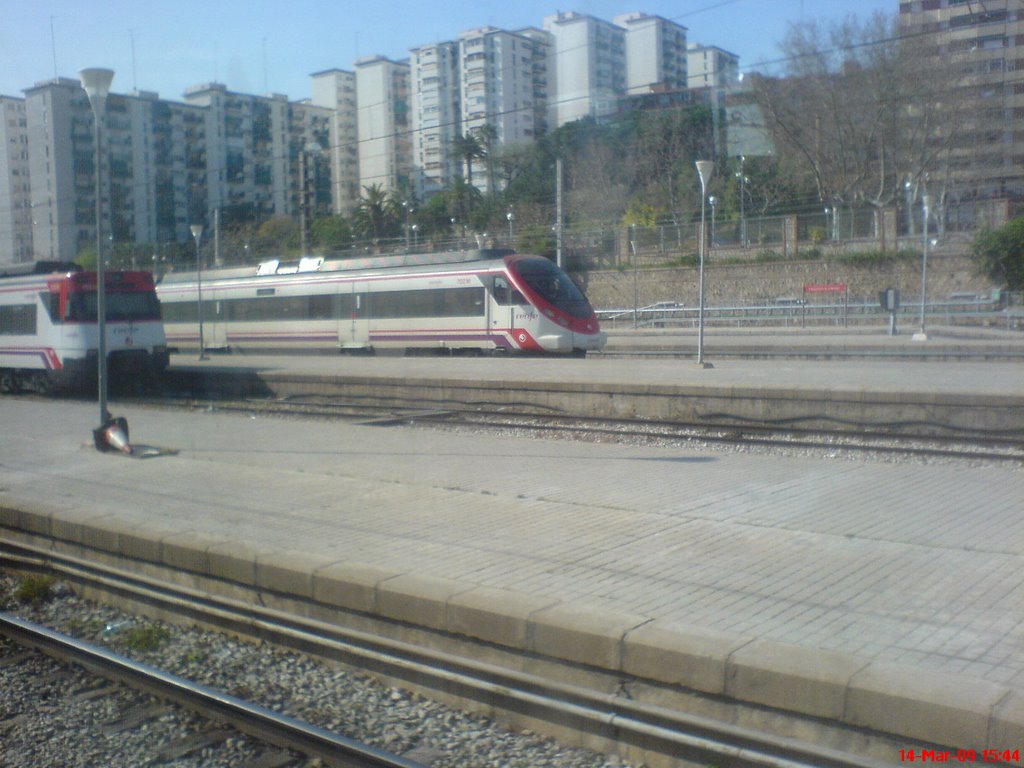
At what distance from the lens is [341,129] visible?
57.5m

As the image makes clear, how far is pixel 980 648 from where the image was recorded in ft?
15.2

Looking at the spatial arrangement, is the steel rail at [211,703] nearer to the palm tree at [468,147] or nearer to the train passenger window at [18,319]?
the train passenger window at [18,319]

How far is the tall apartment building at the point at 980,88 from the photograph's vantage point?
34.5m

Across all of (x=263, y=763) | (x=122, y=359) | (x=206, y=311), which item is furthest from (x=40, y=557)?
(x=206, y=311)

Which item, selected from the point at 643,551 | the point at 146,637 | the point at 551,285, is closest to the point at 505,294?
the point at 551,285

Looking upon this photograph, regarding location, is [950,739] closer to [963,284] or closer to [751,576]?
[751,576]

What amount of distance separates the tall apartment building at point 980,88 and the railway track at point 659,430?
2478 cm

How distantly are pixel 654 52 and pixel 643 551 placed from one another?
161ft

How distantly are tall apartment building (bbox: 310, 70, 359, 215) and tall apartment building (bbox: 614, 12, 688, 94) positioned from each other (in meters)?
15.4

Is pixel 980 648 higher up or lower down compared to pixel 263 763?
higher up

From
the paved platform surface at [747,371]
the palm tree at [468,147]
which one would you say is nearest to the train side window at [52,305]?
the paved platform surface at [747,371]

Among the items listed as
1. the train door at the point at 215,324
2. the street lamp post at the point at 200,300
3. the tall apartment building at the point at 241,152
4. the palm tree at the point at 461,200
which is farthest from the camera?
the palm tree at the point at 461,200

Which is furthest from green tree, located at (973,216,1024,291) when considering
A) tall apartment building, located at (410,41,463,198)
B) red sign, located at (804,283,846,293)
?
tall apartment building, located at (410,41,463,198)

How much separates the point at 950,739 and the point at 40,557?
6976 mm
